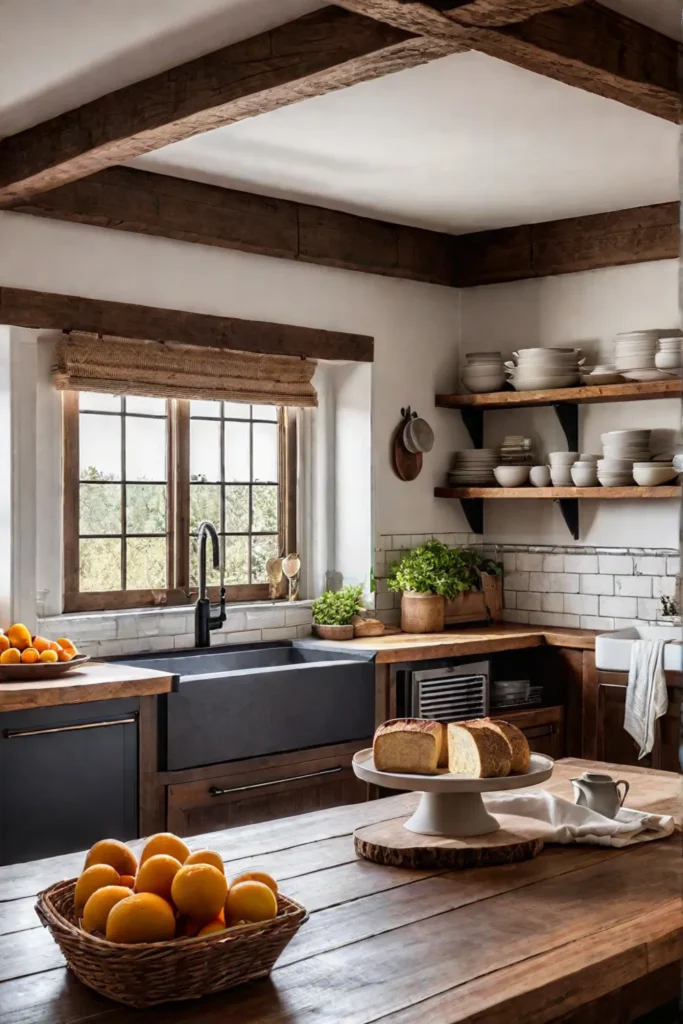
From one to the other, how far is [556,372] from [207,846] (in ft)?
12.3

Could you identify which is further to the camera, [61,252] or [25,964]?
[61,252]

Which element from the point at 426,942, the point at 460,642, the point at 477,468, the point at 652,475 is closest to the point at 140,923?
Answer: the point at 426,942

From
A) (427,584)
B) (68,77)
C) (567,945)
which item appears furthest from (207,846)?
(427,584)

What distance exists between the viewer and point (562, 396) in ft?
18.7

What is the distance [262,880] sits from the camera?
1.84 m

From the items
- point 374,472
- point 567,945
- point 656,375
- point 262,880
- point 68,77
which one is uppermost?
point 68,77

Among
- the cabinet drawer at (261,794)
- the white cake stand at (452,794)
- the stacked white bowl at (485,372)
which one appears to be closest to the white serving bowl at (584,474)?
Answer: the stacked white bowl at (485,372)

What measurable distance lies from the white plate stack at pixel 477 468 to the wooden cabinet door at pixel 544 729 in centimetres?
122

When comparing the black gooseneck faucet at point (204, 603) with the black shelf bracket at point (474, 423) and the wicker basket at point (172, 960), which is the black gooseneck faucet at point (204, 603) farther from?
the wicker basket at point (172, 960)

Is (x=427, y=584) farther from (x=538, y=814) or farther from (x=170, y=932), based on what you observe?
(x=170, y=932)

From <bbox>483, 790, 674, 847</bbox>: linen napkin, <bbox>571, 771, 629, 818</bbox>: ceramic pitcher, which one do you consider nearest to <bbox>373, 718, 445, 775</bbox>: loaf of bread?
<bbox>483, 790, 674, 847</bbox>: linen napkin

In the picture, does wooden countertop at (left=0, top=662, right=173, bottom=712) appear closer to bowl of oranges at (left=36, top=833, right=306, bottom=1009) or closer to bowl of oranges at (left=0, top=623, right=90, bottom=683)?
bowl of oranges at (left=0, top=623, right=90, bottom=683)

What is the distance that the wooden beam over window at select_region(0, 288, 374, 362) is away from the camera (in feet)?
15.3

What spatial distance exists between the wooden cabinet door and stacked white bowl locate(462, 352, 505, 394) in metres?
1.61
